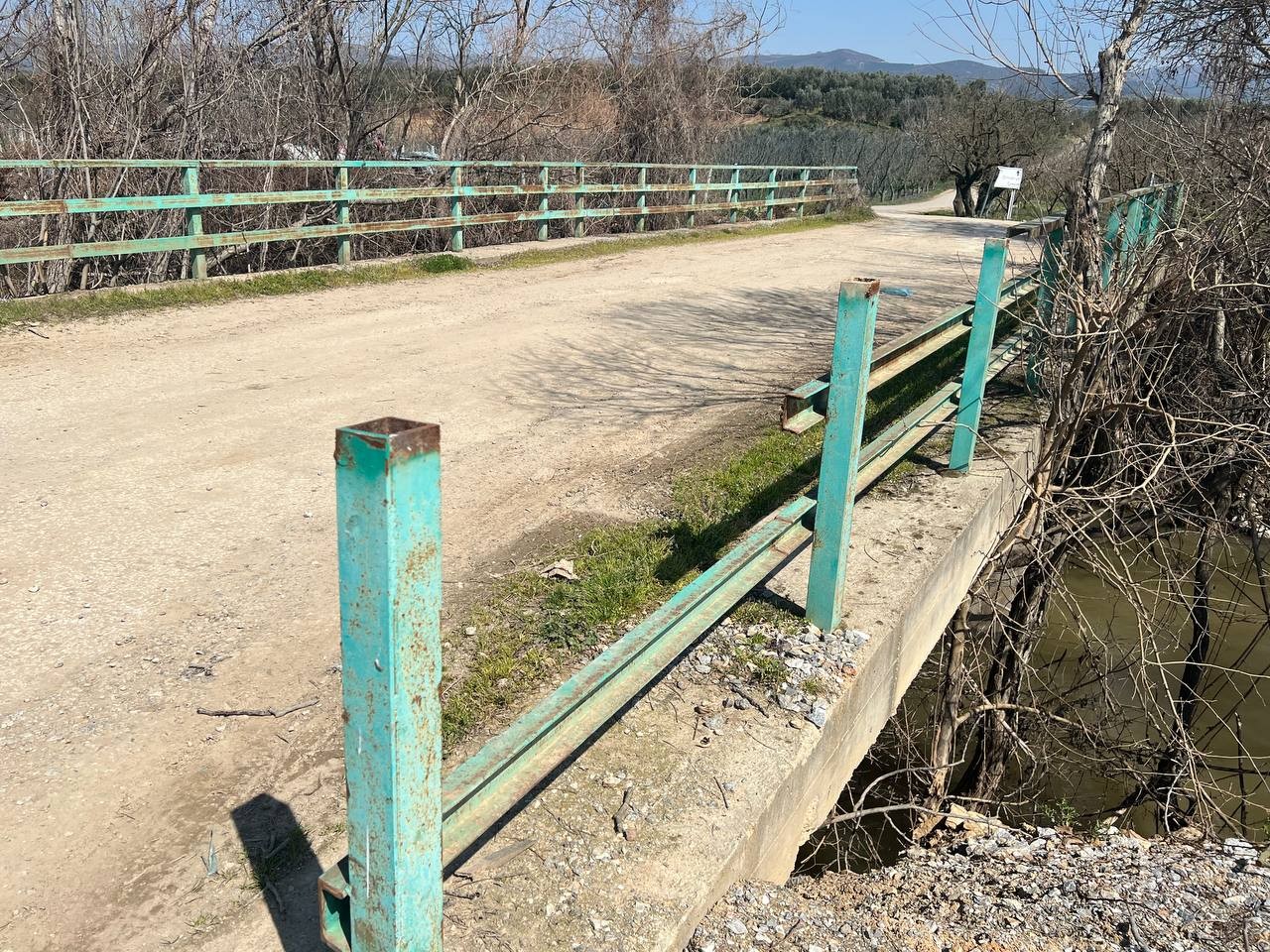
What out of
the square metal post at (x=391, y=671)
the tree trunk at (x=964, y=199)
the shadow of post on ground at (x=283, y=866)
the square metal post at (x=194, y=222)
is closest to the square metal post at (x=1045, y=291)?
the shadow of post on ground at (x=283, y=866)

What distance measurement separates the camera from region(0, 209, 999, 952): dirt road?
280cm

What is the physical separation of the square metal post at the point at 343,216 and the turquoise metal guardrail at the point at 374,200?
0.5 inches

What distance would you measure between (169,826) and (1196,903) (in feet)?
10.9

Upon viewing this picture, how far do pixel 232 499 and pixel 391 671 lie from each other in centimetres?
393

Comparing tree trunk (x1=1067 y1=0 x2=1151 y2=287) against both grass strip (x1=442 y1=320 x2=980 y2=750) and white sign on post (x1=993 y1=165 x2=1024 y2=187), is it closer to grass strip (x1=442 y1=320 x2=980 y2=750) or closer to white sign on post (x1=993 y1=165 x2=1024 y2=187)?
grass strip (x1=442 y1=320 x2=980 y2=750)

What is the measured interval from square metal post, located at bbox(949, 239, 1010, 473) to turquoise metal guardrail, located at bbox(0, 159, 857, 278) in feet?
26.5

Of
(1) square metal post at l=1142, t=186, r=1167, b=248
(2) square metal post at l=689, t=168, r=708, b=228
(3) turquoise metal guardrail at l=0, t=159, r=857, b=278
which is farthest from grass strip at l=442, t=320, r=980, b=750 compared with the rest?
(2) square metal post at l=689, t=168, r=708, b=228

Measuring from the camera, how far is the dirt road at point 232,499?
280cm

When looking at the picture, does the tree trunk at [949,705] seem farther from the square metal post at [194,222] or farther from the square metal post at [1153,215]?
the square metal post at [194,222]

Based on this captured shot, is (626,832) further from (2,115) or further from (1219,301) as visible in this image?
(2,115)

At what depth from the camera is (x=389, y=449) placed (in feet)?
4.97

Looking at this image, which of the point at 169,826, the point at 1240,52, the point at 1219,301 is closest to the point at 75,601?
the point at 169,826

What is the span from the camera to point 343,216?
12305 mm

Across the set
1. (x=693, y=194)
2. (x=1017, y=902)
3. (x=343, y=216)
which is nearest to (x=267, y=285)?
(x=343, y=216)
